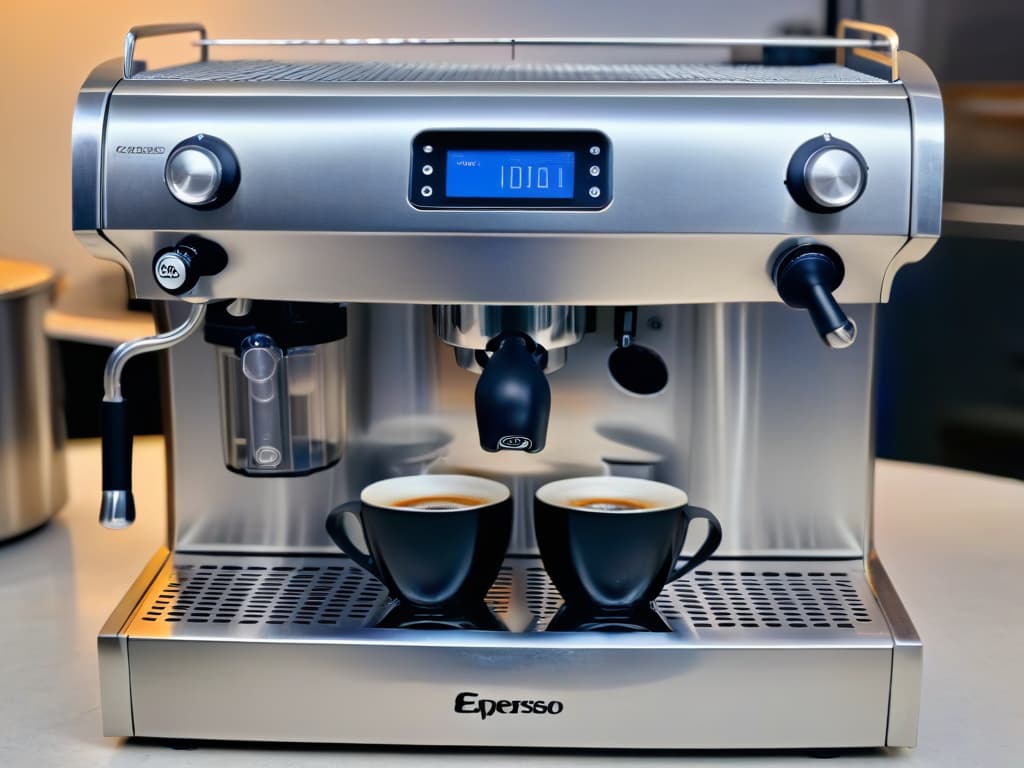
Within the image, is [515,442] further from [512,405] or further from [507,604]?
[507,604]

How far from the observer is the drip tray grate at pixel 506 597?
0.74 m

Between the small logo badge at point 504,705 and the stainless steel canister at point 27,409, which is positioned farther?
the stainless steel canister at point 27,409

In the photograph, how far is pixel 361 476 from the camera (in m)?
0.86

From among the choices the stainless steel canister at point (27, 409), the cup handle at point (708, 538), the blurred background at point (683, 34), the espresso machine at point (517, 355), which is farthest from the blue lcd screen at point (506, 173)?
the blurred background at point (683, 34)

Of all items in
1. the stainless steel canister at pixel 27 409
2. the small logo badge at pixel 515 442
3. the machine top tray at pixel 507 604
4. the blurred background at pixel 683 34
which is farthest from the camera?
the blurred background at pixel 683 34

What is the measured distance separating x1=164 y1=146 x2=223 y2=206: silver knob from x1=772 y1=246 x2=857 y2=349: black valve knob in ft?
0.97

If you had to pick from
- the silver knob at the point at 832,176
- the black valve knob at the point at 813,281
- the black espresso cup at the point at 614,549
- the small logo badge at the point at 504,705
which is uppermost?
the silver knob at the point at 832,176

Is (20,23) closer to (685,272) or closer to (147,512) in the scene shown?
(147,512)

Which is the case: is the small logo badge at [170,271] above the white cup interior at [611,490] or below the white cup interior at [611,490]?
Result: above

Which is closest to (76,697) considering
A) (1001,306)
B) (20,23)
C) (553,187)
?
(553,187)

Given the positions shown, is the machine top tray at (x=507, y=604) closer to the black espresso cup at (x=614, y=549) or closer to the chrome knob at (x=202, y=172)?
the black espresso cup at (x=614, y=549)

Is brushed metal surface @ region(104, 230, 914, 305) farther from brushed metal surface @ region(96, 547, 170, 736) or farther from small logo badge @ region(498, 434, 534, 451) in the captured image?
brushed metal surface @ region(96, 547, 170, 736)

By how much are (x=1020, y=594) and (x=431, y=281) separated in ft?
1.75

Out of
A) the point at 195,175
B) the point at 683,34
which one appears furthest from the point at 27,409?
the point at 683,34
